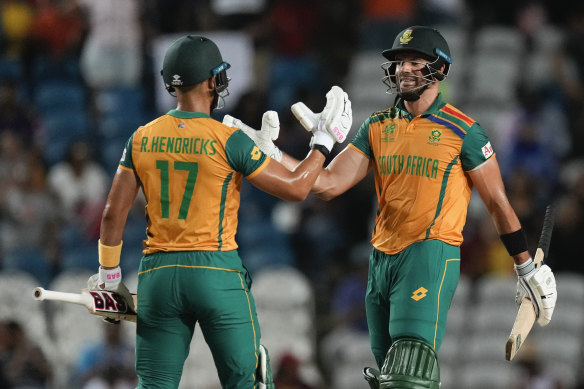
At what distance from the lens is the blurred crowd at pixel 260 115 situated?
1085cm

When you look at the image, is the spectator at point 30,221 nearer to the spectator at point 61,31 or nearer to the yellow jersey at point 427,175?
the spectator at point 61,31

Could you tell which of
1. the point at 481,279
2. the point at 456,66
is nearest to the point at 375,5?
the point at 456,66

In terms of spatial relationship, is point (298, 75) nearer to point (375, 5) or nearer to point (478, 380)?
point (375, 5)

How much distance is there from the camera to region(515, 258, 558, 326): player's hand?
6020 mm

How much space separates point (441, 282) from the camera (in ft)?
18.8

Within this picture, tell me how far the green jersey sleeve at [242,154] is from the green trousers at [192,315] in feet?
1.51

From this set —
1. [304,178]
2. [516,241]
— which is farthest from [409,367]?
[304,178]

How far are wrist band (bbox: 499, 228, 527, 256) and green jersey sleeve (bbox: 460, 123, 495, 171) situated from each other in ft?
1.52

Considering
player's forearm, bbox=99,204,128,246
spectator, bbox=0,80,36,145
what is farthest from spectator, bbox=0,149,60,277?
player's forearm, bbox=99,204,128,246

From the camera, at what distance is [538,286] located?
19.8 feet

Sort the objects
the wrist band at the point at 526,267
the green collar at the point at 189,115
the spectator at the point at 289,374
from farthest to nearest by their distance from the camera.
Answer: the spectator at the point at 289,374 < the wrist band at the point at 526,267 < the green collar at the point at 189,115

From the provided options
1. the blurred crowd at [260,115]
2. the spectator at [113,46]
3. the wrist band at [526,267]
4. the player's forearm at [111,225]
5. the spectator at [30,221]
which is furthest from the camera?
the spectator at [113,46]

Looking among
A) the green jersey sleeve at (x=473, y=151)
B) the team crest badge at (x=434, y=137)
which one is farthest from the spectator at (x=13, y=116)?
the green jersey sleeve at (x=473, y=151)

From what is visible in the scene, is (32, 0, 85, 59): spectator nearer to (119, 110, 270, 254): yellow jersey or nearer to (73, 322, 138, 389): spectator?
(73, 322, 138, 389): spectator
